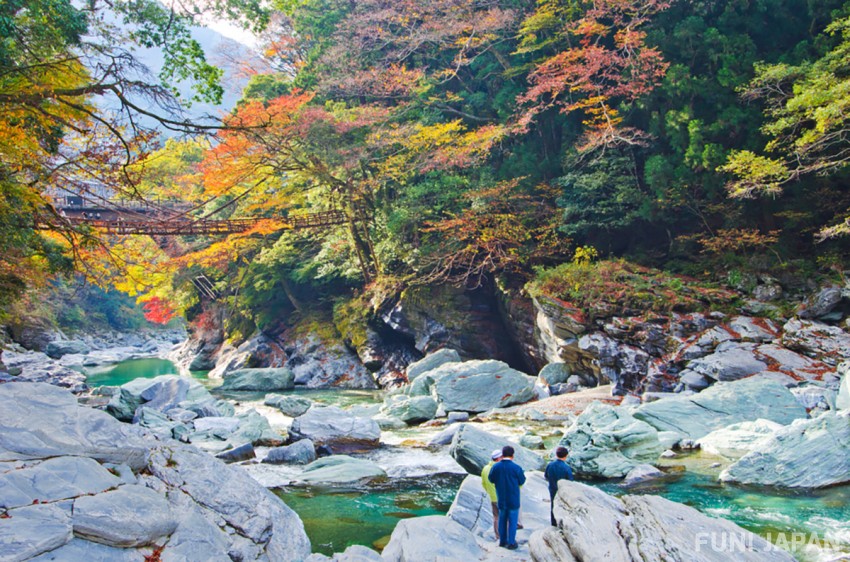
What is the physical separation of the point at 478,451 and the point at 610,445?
6.07 ft

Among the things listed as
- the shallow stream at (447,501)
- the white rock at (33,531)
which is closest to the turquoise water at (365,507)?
the shallow stream at (447,501)

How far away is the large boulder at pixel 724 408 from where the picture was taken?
8453 millimetres

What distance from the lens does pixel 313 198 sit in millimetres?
21062

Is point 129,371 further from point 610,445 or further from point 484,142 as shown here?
point 610,445

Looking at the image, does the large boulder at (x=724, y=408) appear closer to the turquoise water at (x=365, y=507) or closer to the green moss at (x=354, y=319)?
the turquoise water at (x=365, y=507)

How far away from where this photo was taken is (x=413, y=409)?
11.8 metres

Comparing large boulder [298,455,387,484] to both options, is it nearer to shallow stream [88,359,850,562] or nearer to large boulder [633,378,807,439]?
shallow stream [88,359,850,562]

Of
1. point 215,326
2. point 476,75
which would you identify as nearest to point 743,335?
point 476,75

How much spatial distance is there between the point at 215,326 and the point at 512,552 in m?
25.2

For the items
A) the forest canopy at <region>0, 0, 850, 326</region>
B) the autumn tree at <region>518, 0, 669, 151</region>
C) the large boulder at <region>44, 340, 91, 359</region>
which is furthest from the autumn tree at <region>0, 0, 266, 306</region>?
the large boulder at <region>44, 340, 91, 359</region>

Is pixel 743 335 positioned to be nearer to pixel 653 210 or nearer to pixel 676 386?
pixel 676 386

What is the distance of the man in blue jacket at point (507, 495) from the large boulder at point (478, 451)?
2514 millimetres

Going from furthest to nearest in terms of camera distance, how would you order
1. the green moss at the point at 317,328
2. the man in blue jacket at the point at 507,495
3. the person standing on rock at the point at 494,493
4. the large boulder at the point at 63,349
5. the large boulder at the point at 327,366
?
the large boulder at the point at 63,349
the green moss at the point at 317,328
the large boulder at the point at 327,366
the person standing on rock at the point at 494,493
the man in blue jacket at the point at 507,495

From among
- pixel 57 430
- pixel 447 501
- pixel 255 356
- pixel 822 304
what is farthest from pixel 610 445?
pixel 255 356
